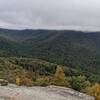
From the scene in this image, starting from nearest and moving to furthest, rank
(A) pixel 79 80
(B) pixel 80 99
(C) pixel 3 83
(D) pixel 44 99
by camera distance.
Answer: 1. (D) pixel 44 99
2. (B) pixel 80 99
3. (C) pixel 3 83
4. (A) pixel 79 80

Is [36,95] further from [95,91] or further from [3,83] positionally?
[95,91]

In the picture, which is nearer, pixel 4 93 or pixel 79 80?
pixel 4 93

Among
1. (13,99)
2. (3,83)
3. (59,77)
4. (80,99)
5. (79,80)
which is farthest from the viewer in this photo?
(59,77)

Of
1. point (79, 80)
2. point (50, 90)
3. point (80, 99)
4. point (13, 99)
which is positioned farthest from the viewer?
point (79, 80)

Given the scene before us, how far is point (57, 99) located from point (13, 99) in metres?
7.20

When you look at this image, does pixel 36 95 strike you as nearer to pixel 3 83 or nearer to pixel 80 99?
pixel 80 99

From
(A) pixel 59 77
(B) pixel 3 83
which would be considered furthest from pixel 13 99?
(A) pixel 59 77

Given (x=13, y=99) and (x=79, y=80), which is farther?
(x=79, y=80)

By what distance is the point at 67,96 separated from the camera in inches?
1859

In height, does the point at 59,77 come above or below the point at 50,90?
below

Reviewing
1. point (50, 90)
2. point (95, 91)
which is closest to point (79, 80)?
point (95, 91)

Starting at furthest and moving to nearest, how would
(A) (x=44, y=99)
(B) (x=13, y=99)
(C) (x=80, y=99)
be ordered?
(C) (x=80, y=99) < (A) (x=44, y=99) < (B) (x=13, y=99)

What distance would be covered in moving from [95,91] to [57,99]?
84.0 ft

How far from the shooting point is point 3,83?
53812 mm
